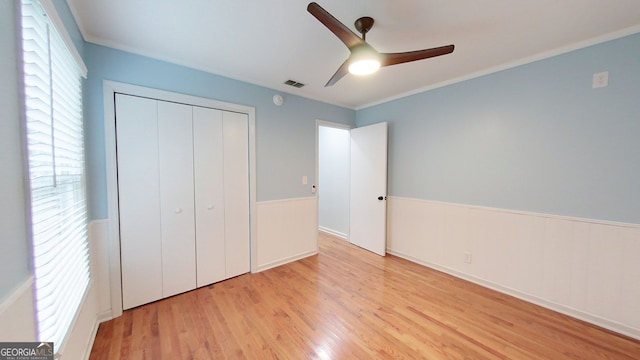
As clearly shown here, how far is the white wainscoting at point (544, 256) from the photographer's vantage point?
1.87m

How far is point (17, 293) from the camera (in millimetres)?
811

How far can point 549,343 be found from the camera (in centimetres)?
177

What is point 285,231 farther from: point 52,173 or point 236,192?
point 52,173

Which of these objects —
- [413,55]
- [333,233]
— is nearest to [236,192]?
[413,55]

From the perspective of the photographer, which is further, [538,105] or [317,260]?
[317,260]

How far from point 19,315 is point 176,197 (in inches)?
64.2

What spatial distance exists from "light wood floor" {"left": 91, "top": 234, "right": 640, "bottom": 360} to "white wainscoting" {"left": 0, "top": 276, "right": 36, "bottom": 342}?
1.05 metres

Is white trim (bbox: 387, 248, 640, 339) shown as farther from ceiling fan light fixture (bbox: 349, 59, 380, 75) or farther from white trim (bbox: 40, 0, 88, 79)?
white trim (bbox: 40, 0, 88, 79)

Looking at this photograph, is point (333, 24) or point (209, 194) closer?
point (333, 24)

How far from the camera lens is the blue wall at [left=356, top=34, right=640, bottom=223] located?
1.87 metres

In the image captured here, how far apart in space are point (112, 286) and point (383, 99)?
404 cm

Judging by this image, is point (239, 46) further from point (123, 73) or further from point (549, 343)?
point (549, 343)

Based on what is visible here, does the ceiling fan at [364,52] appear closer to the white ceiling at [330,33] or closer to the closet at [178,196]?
the white ceiling at [330,33]

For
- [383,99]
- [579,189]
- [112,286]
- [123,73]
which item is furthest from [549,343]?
[123,73]
